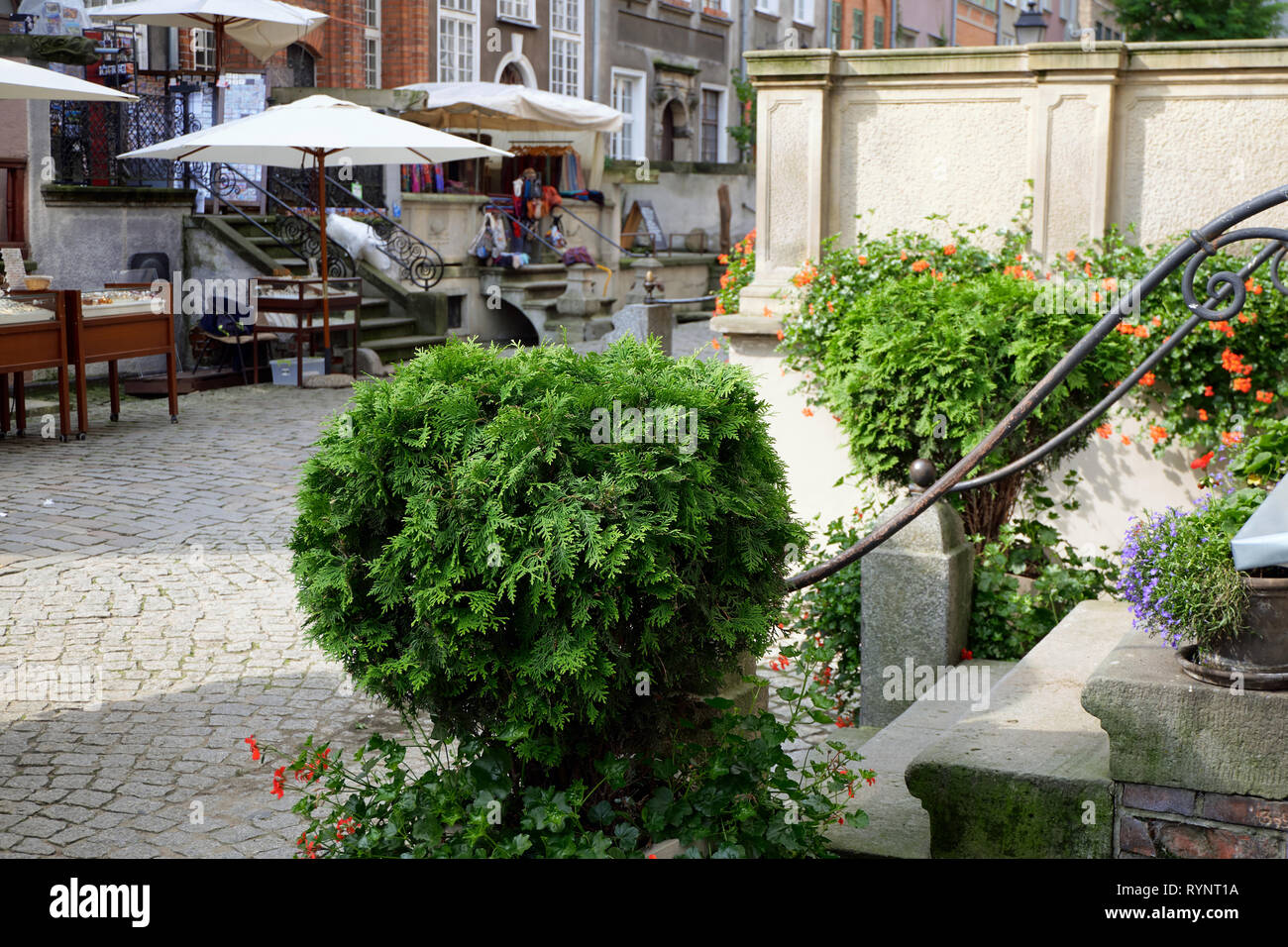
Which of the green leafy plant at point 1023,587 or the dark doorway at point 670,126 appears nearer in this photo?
the green leafy plant at point 1023,587

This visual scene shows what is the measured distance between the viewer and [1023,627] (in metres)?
5.80

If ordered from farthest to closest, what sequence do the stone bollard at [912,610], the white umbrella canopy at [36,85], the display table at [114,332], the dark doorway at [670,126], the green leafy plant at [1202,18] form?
the dark doorway at [670,126] → the green leafy plant at [1202,18] → the display table at [114,332] → the white umbrella canopy at [36,85] → the stone bollard at [912,610]

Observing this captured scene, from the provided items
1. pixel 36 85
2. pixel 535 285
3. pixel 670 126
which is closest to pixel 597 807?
pixel 36 85

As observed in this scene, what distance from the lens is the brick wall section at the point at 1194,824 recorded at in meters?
3.34

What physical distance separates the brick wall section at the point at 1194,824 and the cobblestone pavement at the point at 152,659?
2.46 meters

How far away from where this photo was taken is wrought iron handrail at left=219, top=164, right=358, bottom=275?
17672 millimetres

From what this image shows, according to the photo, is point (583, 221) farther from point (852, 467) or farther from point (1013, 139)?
point (852, 467)

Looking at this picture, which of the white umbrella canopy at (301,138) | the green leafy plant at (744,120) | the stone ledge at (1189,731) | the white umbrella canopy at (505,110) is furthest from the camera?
the green leafy plant at (744,120)

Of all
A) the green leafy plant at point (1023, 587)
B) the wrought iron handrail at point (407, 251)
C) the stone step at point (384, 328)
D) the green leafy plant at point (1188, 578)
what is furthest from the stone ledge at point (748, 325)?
the wrought iron handrail at point (407, 251)

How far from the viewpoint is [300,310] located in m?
14.7

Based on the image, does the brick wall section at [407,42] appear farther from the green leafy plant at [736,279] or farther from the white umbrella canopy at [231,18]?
the green leafy plant at [736,279]

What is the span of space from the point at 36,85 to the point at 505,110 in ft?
37.7

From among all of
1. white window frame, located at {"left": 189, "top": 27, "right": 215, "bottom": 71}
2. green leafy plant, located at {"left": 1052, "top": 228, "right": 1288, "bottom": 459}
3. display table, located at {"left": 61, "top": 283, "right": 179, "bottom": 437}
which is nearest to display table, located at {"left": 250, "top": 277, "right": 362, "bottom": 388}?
display table, located at {"left": 61, "top": 283, "right": 179, "bottom": 437}
